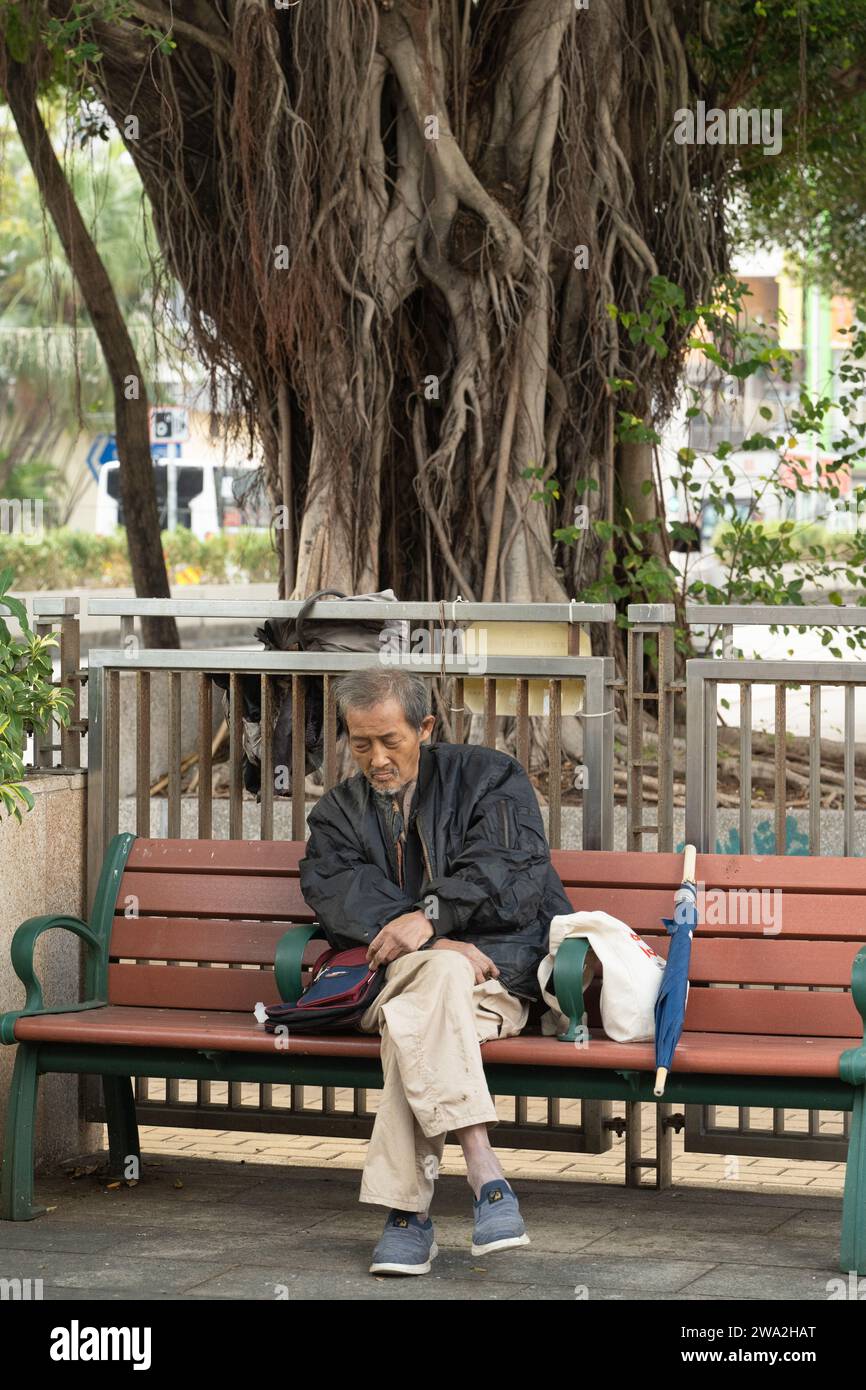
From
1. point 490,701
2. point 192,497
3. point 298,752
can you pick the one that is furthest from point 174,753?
point 192,497

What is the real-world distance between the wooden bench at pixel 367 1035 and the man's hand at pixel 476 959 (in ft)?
0.57

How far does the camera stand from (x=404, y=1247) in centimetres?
430

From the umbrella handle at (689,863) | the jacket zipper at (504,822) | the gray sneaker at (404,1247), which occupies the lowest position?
the gray sneaker at (404,1247)

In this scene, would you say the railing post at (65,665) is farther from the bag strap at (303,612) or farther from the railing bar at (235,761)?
the bag strap at (303,612)

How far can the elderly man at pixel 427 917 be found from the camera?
14.2 ft

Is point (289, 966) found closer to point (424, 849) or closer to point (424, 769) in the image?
point (424, 849)

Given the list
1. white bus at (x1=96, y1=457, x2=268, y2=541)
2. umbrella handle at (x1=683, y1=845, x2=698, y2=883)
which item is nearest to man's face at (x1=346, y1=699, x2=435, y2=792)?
umbrella handle at (x1=683, y1=845, x2=698, y2=883)

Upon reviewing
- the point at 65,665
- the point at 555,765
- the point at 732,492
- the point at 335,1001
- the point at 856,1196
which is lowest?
the point at 856,1196

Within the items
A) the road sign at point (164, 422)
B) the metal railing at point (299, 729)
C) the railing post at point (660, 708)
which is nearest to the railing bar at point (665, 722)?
the railing post at point (660, 708)

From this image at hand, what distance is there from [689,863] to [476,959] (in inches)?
25.5

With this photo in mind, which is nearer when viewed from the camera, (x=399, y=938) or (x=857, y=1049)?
(x=857, y=1049)

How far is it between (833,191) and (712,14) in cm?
378

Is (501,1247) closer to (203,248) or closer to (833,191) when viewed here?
(203,248)

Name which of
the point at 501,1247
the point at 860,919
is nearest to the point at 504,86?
the point at 860,919
